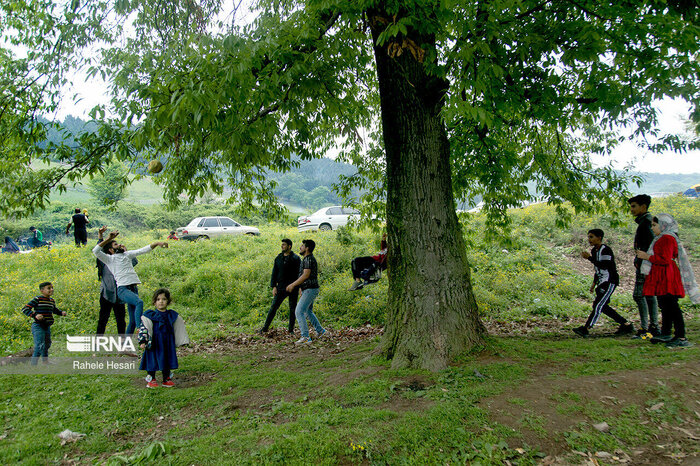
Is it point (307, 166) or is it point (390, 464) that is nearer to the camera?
point (390, 464)

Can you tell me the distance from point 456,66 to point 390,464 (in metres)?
3.88

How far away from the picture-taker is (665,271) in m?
5.15

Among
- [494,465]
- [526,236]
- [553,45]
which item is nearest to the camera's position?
[494,465]

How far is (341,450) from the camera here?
10.7 feet

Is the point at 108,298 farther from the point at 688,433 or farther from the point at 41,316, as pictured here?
the point at 688,433

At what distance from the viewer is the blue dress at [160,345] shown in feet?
16.9

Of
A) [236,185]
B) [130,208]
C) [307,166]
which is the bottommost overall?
[236,185]

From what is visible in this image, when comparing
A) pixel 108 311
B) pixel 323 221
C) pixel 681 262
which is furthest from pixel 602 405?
pixel 323 221

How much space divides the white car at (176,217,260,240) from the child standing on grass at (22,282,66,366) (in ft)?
49.5

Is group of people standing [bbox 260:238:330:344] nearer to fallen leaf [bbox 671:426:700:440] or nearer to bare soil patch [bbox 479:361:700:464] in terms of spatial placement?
bare soil patch [bbox 479:361:700:464]

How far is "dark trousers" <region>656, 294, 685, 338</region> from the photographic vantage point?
5.15 m

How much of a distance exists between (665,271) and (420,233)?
3197 millimetres

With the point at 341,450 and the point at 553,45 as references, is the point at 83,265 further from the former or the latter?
the point at 553,45

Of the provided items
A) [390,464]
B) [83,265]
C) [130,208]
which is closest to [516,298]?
[390,464]
